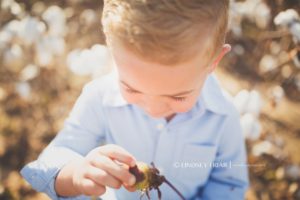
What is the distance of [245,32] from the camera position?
40.0 inches

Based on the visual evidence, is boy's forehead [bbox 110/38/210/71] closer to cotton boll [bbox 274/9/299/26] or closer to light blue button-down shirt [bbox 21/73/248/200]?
light blue button-down shirt [bbox 21/73/248/200]

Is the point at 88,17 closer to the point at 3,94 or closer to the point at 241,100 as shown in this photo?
the point at 3,94

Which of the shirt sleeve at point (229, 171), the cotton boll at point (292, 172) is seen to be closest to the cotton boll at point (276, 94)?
the cotton boll at point (292, 172)

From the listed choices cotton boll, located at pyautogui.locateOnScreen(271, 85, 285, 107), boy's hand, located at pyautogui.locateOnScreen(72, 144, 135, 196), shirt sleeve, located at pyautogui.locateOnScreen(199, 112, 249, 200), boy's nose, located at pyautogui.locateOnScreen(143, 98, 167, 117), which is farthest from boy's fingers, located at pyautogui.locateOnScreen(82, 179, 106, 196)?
cotton boll, located at pyautogui.locateOnScreen(271, 85, 285, 107)

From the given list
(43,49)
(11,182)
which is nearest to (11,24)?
(43,49)

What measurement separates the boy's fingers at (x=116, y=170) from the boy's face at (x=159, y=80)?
0.08 metres

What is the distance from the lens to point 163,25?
531 millimetres

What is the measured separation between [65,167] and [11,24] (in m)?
0.34

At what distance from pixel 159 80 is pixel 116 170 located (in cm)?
12

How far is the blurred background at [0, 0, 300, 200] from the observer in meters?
0.95

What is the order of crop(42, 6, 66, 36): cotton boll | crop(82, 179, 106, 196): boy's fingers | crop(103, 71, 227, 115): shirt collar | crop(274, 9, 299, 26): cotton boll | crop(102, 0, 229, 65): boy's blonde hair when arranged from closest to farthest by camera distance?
crop(102, 0, 229, 65): boy's blonde hair < crop(82, 179, 106, 196): boy's fingers < crop(103, 71, 227, 115): shirt collar < crop(274, 9, 299, 26): cotton boll < crop(42, 6, 66, 36): cotton boll

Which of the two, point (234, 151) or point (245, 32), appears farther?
point (245, 32)

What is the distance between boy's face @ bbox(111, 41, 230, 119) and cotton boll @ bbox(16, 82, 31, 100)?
38 centimetres

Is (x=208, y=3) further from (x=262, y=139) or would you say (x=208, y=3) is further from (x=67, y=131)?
(x=262, y=139)
